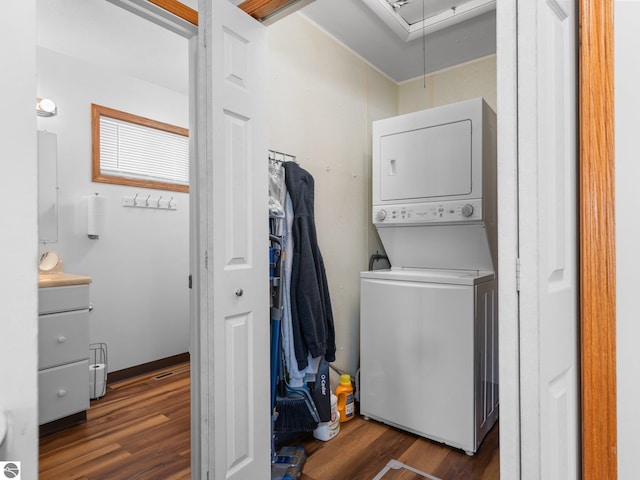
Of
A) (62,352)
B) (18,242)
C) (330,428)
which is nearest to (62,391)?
(62,352)

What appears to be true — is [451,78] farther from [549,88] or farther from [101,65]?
[101,65]

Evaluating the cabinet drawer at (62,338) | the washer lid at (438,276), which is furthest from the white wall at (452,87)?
the cabinet drawer at (62,338)

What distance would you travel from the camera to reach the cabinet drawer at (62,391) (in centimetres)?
228

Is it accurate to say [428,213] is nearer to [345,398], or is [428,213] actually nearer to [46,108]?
[345,398]

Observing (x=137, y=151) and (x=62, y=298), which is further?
(x=137, y=151)

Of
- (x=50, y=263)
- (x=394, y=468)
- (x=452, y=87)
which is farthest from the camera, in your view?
(x=452, y=87)

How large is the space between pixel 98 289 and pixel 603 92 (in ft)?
11.4

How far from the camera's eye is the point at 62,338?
2393 millimetres

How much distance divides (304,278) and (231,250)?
2.03 ft

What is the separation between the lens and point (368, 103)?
292 centimetres

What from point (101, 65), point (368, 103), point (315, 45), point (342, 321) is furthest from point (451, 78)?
point (101, 65)

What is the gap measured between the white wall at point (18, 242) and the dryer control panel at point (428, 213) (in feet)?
6.98

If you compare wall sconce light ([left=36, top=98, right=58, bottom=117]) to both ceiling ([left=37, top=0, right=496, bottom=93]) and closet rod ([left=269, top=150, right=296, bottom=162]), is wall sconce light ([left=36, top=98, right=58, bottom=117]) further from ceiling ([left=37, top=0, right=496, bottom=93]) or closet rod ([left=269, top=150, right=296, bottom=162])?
closet rod ([left=269, top=150, right=296, bottom=162])

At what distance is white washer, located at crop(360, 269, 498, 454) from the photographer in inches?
80.0
